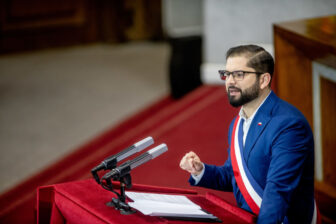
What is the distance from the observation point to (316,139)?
2.10 metres

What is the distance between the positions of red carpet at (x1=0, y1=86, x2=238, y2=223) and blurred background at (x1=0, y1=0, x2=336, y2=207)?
0.49ft

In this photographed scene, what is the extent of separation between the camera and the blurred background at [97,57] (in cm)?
342

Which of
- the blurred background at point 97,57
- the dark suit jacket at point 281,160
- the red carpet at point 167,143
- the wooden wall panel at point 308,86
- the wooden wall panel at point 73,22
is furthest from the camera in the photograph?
the wooden wall panel at point 73,22

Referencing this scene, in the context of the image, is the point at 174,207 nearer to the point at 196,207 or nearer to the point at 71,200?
the point at 196,207

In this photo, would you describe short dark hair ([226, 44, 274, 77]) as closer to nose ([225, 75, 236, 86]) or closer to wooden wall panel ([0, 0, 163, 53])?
nose ([225, 75, 236, 86])

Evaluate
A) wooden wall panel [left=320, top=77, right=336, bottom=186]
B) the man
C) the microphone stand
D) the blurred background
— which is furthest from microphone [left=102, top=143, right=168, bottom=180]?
the blurred background

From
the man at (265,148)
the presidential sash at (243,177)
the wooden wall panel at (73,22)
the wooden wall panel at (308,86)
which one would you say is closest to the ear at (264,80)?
the man at (265,148)

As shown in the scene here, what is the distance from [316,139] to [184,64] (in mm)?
1973

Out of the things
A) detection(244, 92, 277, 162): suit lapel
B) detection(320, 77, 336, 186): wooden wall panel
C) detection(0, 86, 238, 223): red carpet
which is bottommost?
detection(0, 86, 238, 223): red carpet

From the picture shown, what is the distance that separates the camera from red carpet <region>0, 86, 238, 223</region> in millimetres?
2405

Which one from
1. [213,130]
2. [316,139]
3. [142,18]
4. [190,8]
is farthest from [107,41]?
[316,139]

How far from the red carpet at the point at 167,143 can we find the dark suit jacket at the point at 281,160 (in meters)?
0.77

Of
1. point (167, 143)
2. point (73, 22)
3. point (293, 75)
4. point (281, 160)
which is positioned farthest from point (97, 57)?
point (281, 160)

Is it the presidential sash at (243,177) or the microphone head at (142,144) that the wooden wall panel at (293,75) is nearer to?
the presidential sash at (243,177)
